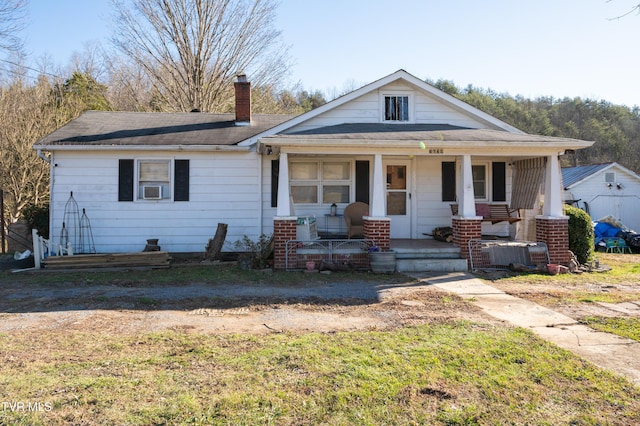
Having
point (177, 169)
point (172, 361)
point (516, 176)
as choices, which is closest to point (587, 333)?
point (172, 361)

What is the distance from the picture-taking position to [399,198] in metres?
11.2

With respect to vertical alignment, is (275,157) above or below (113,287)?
above

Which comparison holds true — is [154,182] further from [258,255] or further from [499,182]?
[499,182]

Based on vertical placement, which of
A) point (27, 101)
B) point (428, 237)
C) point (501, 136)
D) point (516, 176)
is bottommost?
point (428, 237)

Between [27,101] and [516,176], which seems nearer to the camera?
[516,176]

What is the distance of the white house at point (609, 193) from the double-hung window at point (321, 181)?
17119 millimetres

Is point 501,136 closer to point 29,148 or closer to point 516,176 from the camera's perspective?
point 516,176

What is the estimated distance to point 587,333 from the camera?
478 cm

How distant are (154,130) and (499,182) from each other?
952 cm

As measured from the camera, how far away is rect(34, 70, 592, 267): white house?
9117mm

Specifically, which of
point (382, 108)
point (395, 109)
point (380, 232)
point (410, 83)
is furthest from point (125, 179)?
point (410, 83)

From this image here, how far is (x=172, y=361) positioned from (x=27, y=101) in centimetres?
1828

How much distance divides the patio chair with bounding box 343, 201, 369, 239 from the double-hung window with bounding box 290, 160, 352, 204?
0.72 metres

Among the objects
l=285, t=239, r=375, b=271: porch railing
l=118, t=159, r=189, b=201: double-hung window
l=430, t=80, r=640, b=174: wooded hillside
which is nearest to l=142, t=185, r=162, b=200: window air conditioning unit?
l=118, t=159, r=189, b=201: double-hung window
